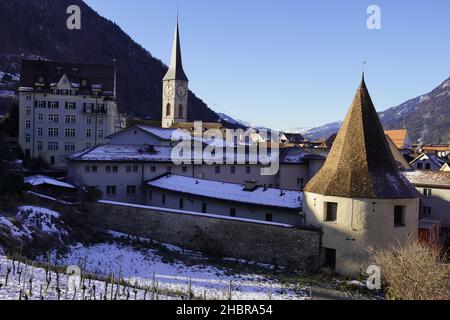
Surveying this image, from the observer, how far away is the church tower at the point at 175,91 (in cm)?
9712

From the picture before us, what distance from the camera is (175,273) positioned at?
23188mm

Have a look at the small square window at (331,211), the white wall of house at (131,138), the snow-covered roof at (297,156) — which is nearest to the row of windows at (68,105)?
the white wall of house at (131,138)

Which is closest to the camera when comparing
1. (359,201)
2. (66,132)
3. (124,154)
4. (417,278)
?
(417,278)

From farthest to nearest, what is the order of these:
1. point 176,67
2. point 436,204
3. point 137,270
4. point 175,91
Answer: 1. point 175,91
2. point 176,67
3. point 436,204
4. point 137,270

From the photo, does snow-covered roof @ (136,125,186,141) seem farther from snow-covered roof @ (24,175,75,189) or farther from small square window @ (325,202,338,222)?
small square window @ (325,202,338,222)

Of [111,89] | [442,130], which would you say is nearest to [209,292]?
[111,89]

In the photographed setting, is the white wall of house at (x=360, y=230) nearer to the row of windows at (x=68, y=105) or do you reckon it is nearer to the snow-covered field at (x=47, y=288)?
the snow-covered field at (x=47, y=288)

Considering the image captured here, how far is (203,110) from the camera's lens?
16888 cm

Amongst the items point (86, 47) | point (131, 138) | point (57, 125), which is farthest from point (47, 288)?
point (86, 47)

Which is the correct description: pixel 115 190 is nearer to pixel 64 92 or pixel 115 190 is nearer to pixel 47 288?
pixel 64 92

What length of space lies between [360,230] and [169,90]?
3098 inches

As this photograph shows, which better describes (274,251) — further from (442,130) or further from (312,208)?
(442,130)

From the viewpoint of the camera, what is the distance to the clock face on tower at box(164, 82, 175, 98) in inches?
3866
